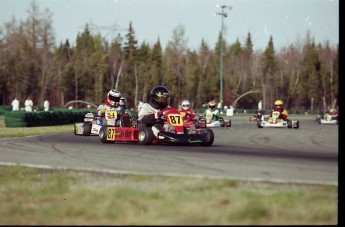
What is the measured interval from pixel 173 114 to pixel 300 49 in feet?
192

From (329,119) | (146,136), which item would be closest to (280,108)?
(329,119)

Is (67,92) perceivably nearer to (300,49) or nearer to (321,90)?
(300,49)

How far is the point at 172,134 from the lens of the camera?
507 inches

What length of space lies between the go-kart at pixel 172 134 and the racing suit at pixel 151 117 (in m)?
0.07

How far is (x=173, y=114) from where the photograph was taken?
43.7ft

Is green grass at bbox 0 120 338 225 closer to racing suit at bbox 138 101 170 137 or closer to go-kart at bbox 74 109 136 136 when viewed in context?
racing suit at bbox 138 101 170 137

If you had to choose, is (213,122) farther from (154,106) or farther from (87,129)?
(154,106)

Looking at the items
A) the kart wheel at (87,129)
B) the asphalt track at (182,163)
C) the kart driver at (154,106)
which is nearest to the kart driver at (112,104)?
the kart wheel at (87,129)

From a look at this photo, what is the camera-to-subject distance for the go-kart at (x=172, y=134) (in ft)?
42.3

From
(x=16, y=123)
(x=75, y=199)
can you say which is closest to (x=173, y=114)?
(x=75, y=199)

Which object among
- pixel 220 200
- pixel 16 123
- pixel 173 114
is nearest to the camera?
pixel 220 200

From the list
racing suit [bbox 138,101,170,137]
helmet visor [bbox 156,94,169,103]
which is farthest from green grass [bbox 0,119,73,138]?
helmet visor [bbox 156,94,169,103]

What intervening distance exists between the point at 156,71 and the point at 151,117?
5835 cm

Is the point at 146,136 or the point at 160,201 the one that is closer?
the point at 160,201
